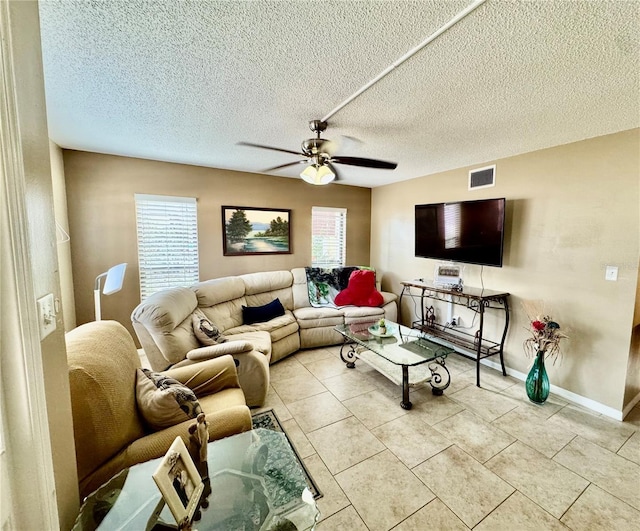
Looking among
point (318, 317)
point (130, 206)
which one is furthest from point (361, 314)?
point (130, 206)

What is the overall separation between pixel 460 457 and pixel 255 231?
3.48m

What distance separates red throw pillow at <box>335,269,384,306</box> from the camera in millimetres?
4164

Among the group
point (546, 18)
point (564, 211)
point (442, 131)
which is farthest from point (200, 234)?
point (564, 211)

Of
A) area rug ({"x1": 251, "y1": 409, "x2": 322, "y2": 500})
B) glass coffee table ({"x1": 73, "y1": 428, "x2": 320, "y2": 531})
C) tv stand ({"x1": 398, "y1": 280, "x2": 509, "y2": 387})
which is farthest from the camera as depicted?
tv stand ({"x1": 398, "y1": 280, "x2": 509, "y2": 387})

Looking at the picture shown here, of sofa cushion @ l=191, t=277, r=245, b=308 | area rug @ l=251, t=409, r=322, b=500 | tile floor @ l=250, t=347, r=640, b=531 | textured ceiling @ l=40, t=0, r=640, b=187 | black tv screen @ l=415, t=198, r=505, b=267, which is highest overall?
textured ceiling @ l=40, t=0, r=640, b=187

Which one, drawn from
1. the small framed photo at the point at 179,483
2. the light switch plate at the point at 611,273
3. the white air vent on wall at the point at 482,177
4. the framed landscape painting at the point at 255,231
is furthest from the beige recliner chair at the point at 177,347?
the white air vent on wall at the point at 482,177

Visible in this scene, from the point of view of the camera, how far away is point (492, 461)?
6.15 feet

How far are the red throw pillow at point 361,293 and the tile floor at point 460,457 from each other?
1464 mm

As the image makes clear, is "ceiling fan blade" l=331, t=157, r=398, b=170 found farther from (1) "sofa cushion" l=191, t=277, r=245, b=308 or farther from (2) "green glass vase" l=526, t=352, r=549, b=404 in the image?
(2) "green glass vase" l=526, t=352, r=549, b=404

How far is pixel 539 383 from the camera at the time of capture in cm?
253

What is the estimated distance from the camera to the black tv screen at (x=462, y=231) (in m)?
2.99

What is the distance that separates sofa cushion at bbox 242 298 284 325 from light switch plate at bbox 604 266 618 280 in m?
3.38

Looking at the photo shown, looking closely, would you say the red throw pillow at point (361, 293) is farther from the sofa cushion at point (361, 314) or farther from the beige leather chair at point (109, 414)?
the beige leather chair at point (109, 414)

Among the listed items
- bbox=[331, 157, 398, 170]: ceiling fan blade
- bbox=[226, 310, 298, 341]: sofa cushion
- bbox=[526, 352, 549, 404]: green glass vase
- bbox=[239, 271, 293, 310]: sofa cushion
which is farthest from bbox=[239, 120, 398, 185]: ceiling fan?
bbox=[526, 352, 549, 404]: green glass vase
